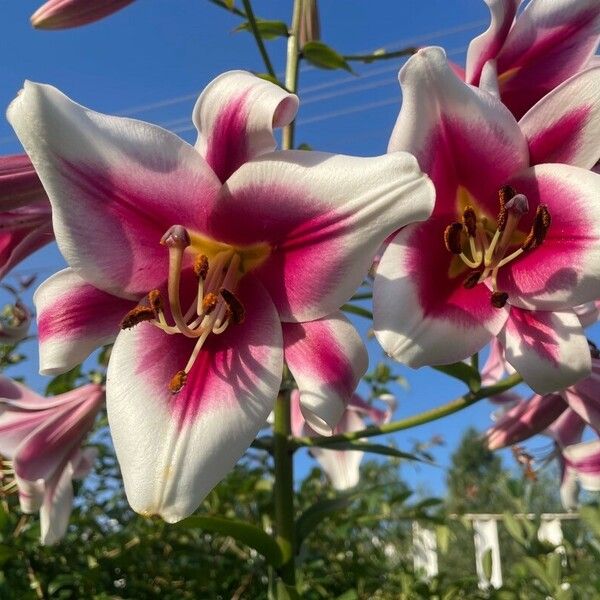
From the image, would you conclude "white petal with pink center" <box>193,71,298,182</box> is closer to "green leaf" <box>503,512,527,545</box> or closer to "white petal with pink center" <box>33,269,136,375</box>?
"white petal with pink center" <box>33,269,136,375</box>

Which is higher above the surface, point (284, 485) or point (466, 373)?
point (466, 373)

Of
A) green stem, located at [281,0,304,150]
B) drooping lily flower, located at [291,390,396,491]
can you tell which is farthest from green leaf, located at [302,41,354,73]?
drooping lily flower, located at [291,390,396,491]

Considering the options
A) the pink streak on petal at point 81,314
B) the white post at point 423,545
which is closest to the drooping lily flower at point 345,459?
the pink streak on petal at point 81,314

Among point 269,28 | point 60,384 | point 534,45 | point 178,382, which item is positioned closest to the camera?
point 178,382

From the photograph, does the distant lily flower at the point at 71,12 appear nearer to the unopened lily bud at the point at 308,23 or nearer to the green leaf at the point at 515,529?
the unopened lily bud at the point at 308,23

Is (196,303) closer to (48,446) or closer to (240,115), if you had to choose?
(240,115)

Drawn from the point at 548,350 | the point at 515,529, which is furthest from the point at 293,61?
the point at 515,529

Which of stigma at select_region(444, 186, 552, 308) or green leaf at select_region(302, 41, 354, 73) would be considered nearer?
stigma at select_region(444, 186, 552, 308)

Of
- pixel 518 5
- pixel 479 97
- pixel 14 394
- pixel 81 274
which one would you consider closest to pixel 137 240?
pixel 81 274
